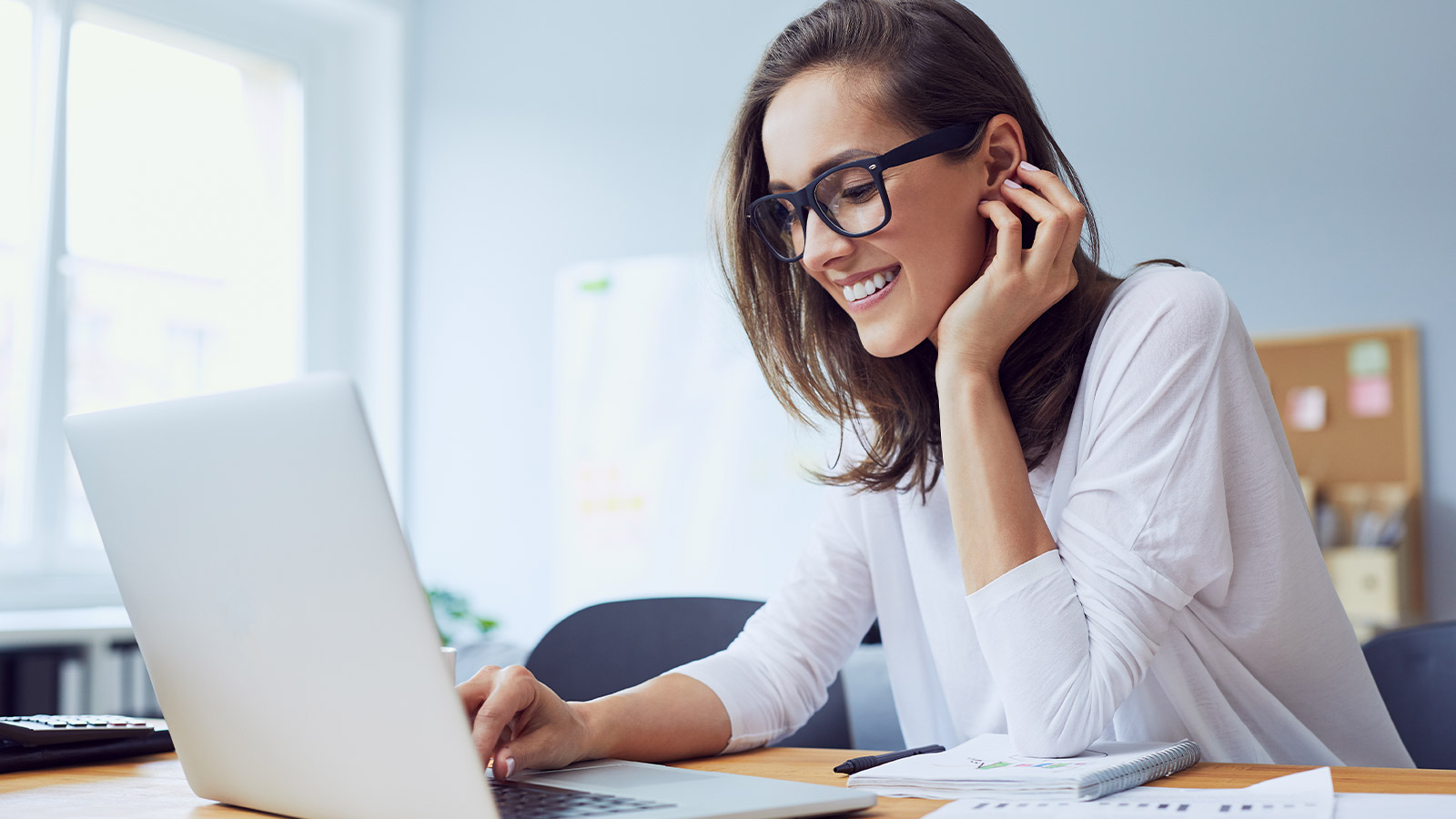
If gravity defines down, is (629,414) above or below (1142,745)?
above

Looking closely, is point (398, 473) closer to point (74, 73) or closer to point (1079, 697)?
point (74, 73)

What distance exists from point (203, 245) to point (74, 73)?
0.61 m

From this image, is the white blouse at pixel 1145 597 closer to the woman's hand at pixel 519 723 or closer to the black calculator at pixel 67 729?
the woman's hand at pixel 519 723

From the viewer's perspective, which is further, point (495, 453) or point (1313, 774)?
point (495, 453)

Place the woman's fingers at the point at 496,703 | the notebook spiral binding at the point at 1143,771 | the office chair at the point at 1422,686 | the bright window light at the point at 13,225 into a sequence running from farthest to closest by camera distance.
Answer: the bright window light at the point at 13,225 < the office chair at the point at 1422,686 < the woman's fingers at the point at 496,703 < the notebook spiral binding at the point at 1143,771

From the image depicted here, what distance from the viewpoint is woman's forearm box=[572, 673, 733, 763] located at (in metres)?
0.93

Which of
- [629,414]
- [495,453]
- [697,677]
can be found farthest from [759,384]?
[697,677]

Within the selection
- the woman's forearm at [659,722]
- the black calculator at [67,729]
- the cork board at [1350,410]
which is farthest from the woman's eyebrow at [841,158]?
the cork board at [1350,410]

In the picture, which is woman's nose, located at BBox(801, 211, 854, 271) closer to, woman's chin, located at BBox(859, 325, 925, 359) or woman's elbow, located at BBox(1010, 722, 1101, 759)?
woman's chin, located at BBox(859, 325, 925, 359)

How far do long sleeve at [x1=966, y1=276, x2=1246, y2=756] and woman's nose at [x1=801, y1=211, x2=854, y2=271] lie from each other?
0.92 ft

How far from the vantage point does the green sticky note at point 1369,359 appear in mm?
2578

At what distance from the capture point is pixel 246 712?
684mm

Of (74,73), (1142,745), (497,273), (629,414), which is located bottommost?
(1142,745)

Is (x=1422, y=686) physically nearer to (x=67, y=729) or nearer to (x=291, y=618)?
(x=291, y=618)
